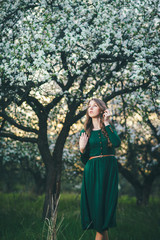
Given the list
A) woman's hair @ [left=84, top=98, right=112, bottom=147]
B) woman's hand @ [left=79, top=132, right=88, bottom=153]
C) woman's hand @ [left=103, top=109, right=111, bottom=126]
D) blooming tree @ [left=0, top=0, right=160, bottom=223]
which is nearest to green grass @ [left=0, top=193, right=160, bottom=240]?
blooming tree @ [left=0, top=0, right=160, bottom=223]

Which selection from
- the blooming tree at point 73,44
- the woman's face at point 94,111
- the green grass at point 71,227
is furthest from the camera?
the blooming tree at point 73,44

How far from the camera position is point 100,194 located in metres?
3.71

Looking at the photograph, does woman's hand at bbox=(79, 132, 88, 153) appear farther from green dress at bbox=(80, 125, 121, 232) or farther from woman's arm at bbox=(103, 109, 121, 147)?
woman's arm at bbox=(103, 109, 121, 147)

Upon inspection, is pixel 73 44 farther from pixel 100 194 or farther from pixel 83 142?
pixel 100 194

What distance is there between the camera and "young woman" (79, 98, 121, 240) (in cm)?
368

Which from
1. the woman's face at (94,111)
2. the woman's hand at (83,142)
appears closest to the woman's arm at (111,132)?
the woman's face at (94,111)

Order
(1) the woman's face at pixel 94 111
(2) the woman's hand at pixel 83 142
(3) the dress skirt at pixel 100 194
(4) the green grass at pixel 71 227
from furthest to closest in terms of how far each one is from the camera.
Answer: (4) the green grass at pixel 71 227
(1) the woman's face at pixel 94 111
(2) the woman's hand at pixel 83 142
(3) the dress skirt at pixel 100 194

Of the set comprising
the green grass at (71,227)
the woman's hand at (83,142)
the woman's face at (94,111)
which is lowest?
the green grass at (71,227)

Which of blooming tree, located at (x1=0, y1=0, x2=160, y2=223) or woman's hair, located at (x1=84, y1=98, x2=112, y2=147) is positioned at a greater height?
blooming tree, located at (x1=0, y1=0, x2=160, y2=223)

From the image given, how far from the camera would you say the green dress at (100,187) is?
3.68 m

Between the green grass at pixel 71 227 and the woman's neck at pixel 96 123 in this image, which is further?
the green grass at pixel 71 227

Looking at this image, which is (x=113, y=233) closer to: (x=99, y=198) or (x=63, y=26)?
(x=99, y=198)

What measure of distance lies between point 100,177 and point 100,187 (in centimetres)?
14

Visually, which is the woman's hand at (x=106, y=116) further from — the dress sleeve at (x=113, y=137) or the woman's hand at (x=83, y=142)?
the woman's hand at (x=83, y=142)
